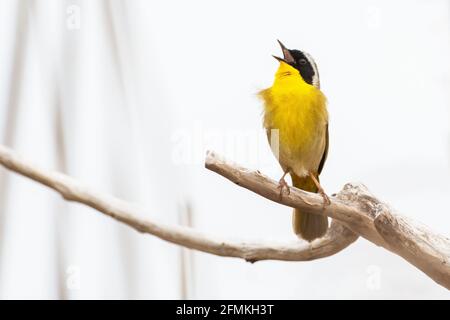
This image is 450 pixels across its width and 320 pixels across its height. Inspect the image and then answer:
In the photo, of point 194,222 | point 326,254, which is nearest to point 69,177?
point 194,222

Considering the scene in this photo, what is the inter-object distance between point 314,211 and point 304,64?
54cm

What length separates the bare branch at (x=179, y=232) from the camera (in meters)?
1.15

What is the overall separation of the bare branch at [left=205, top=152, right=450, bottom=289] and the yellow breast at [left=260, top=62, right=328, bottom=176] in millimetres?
300

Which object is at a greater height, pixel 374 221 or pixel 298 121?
pixel 298 121

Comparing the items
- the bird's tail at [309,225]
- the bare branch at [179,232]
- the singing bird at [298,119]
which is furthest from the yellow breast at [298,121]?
A: the bare branch at [179,232]

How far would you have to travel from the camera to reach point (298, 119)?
1.51 m

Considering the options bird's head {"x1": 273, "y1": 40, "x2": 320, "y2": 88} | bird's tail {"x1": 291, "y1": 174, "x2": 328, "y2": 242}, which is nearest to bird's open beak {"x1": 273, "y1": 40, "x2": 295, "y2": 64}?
bird's head {"x1": 273, "y1": 40, "x2": 320, "y2": 88}

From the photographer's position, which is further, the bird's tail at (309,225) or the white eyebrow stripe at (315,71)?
the white eyebrow stripe at (315,71)

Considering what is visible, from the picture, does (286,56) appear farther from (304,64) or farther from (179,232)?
(179,232)

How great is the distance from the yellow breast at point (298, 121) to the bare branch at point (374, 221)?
30 cm

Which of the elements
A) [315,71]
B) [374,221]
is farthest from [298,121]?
[374,221]

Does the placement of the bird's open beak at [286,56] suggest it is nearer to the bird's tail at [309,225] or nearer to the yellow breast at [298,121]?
the yellow breast at [298,121]

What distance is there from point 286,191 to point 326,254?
0.93ft
